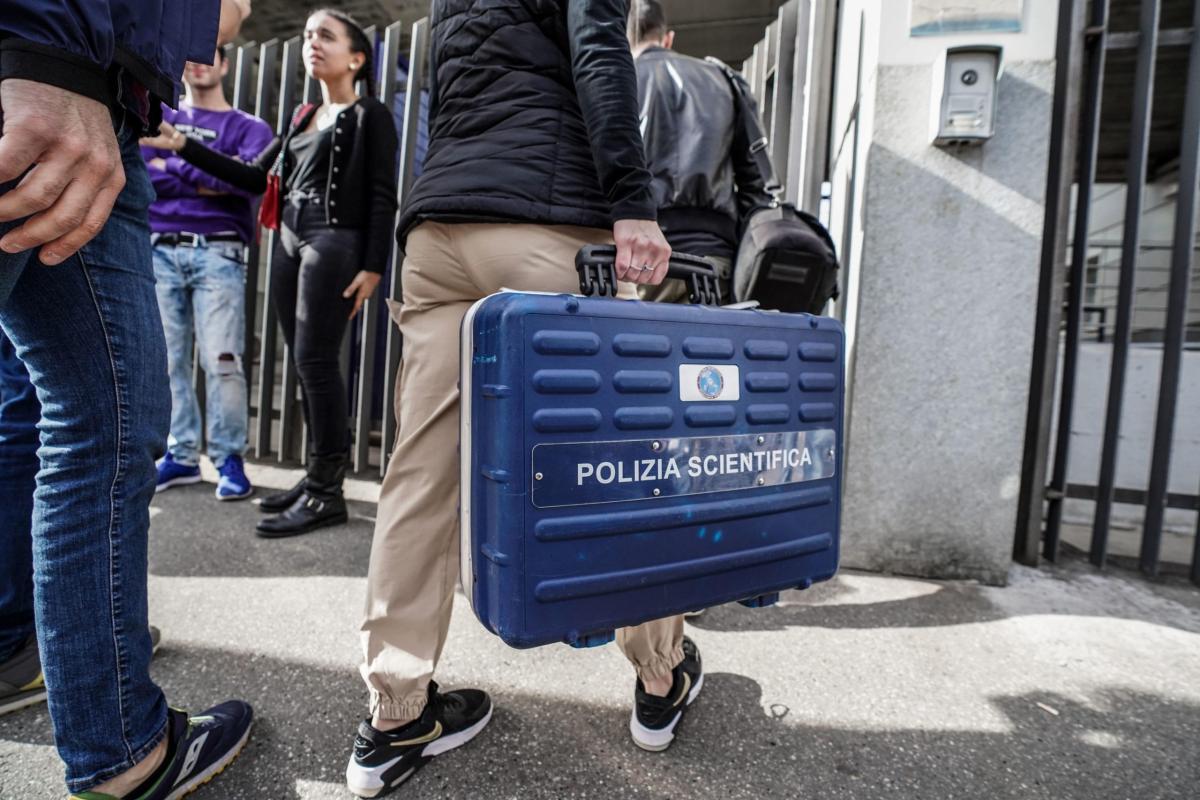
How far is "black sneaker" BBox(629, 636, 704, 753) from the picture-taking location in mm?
1409

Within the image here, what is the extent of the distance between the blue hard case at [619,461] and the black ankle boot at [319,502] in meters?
1.80

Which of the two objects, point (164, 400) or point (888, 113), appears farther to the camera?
point (888, 113)

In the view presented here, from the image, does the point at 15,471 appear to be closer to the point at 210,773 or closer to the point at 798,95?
the point at 210,773

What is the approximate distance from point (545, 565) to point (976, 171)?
2.27 metres

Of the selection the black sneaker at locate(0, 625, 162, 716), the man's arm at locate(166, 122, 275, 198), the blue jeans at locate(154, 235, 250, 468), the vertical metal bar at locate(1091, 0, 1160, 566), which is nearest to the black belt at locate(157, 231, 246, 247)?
the blue jeans at locate(154, 235, 250, 468)

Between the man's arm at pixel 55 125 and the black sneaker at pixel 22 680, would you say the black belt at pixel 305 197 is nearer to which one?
the black sneaker at pixel 22 680

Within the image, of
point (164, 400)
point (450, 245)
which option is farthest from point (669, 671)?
point (164, 400)

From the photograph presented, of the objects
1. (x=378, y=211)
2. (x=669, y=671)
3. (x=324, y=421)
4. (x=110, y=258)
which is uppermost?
(x=378, y=211)

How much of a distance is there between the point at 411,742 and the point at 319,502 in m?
1.64

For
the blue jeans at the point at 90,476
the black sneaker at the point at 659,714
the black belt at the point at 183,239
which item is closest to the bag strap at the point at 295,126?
the black belt at the point at 183,239

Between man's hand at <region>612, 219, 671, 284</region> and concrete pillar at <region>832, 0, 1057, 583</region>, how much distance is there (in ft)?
5.05

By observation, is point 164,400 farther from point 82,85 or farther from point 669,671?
point 669,671

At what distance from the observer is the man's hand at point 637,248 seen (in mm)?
1171

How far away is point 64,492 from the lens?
1025 mm
